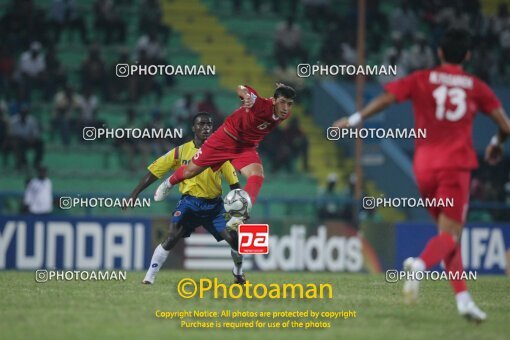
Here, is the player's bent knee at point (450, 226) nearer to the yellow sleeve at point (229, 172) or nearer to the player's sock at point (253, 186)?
the player's sock at point (253, 186)

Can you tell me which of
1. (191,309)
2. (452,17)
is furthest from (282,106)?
(452,17)

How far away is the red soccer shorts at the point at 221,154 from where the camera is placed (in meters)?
15.3

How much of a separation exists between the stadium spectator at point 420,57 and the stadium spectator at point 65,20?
A: 909 centimetres

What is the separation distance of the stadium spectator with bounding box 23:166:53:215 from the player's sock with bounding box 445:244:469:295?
46.5ft

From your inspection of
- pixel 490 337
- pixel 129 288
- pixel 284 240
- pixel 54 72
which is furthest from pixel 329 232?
pixel 490 337

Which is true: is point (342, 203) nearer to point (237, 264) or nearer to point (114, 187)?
point (114, 187)

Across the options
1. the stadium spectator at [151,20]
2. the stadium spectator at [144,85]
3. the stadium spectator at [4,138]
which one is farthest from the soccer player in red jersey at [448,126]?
the stadium spectator at [151,20]

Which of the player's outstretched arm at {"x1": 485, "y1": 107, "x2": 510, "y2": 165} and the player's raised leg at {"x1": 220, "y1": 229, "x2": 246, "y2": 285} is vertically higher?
the player's outstretched arm at {"x1": 485, "y1": 107, "x2": 510, "y2": 165}

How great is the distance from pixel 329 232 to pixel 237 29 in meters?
9.88

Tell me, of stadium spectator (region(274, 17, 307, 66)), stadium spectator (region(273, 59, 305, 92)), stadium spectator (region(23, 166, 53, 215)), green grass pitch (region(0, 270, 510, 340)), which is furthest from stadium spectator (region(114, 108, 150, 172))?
green grass pitch (region(0, 270, 510, 340))

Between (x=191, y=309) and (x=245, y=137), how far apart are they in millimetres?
4079

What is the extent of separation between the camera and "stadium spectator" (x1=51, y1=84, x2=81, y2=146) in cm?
2681

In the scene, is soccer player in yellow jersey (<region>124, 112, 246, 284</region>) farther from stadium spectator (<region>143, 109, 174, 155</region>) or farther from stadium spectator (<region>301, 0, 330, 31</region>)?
stadium spectator (<region>301, 0, 330, 31</region>)

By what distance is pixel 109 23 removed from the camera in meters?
29.8
